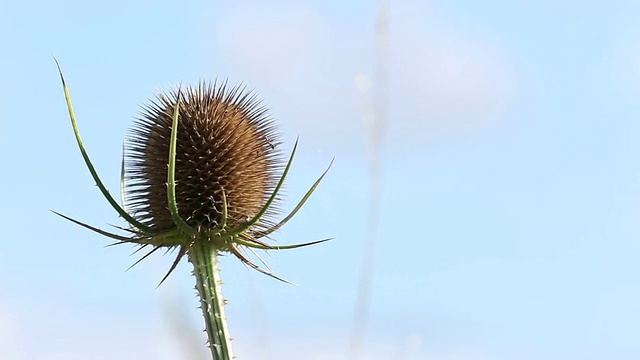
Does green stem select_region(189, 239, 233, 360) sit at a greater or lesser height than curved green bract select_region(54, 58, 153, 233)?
lesser

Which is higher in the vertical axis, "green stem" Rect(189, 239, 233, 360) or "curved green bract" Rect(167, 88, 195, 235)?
"curved green bract" Rect(167, 88, 195, 235)

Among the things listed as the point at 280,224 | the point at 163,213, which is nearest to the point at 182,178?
the point at 163,213

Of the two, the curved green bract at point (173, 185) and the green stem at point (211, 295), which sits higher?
the curved green bract at point (173, 185)

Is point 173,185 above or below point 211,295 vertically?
above

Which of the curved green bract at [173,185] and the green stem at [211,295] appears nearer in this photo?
the curved green bract at [173,185]

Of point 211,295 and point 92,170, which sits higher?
point 92,170

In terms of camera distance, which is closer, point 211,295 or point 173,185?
point 173,185

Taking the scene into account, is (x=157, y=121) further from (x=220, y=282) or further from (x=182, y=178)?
(x=220, y=282)

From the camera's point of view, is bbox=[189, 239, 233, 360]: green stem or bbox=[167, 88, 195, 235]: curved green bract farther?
bbox=[189, 239, 233, 360]: green stem
